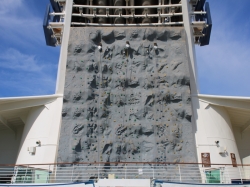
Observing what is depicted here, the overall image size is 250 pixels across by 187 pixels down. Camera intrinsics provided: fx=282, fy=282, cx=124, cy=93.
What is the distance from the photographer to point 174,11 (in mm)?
13047

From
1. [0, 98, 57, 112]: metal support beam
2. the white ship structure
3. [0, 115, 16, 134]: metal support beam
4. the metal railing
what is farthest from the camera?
[0, 115, 16, 134]: metal support beam

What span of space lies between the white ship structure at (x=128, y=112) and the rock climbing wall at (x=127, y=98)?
0.04 m

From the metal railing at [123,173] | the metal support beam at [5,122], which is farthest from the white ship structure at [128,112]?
the metal support beam at [5,122]

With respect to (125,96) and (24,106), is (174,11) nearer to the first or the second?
(125,96)

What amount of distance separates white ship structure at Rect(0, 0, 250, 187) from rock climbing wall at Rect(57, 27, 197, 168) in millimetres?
36

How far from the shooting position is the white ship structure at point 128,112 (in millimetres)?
9898

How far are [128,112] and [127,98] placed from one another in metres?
0.58

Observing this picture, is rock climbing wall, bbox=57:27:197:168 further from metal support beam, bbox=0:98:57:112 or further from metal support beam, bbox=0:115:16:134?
metal support beam, bbox=0:115:16:134

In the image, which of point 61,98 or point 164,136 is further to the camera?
point 61,98

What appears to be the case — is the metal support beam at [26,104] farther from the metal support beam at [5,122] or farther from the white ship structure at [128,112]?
the metal support beam at [5,122]

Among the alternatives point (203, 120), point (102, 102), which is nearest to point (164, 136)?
point (203, 120)

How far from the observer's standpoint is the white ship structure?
9.90 meters

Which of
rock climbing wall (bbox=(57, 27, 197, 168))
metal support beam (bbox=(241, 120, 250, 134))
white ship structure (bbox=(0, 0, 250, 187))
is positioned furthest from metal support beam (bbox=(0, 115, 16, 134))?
metal support beam (bbox=(241, 120, 250, 134))

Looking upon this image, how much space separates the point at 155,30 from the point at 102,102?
12.8 feet
